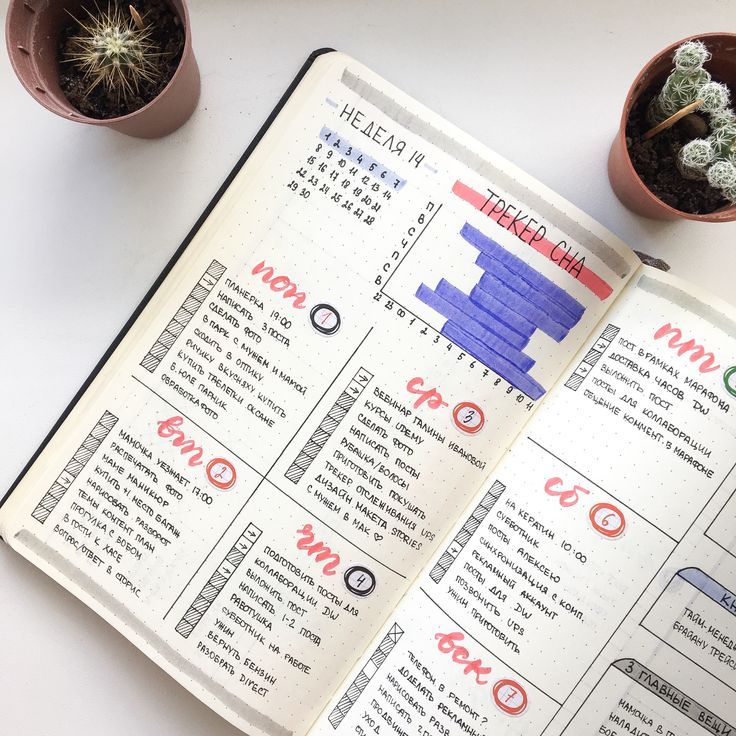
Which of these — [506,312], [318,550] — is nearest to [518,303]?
[506,312]

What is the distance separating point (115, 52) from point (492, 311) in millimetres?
335

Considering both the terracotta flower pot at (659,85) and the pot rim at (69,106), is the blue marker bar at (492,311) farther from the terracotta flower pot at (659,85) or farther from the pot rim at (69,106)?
the pot rim at (69,106)

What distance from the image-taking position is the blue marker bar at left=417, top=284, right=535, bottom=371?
54cm

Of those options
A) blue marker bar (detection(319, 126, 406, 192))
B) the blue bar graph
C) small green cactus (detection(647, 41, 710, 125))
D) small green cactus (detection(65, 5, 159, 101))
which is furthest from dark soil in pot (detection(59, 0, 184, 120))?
small green cactus (detection(647, 41, 710, 125))

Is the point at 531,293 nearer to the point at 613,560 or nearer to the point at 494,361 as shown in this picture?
the point at 494,361

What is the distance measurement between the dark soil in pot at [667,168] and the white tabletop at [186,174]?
Answer: 1.7 inches

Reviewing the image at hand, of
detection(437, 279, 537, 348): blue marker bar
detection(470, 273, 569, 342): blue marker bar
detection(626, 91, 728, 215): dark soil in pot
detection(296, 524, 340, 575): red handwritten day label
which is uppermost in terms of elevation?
detection(626, 91, 728, 215): dark soil in pot

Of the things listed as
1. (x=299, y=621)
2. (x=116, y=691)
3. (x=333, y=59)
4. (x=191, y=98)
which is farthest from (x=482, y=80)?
(x=116, y=691)

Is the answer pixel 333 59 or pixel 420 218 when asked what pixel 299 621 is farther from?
pixel 333 59

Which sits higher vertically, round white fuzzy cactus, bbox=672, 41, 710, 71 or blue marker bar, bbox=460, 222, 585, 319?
round white fuzzy cactus, bbox=672, 41, 710, 71

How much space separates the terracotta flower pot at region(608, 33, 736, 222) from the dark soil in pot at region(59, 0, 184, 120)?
343 mm

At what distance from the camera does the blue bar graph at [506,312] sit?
542mm

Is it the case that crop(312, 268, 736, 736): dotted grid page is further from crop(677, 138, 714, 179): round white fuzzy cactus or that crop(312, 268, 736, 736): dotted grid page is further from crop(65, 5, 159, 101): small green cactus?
crop(65, 5, 159, 101): small green cactus

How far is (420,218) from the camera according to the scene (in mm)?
551
